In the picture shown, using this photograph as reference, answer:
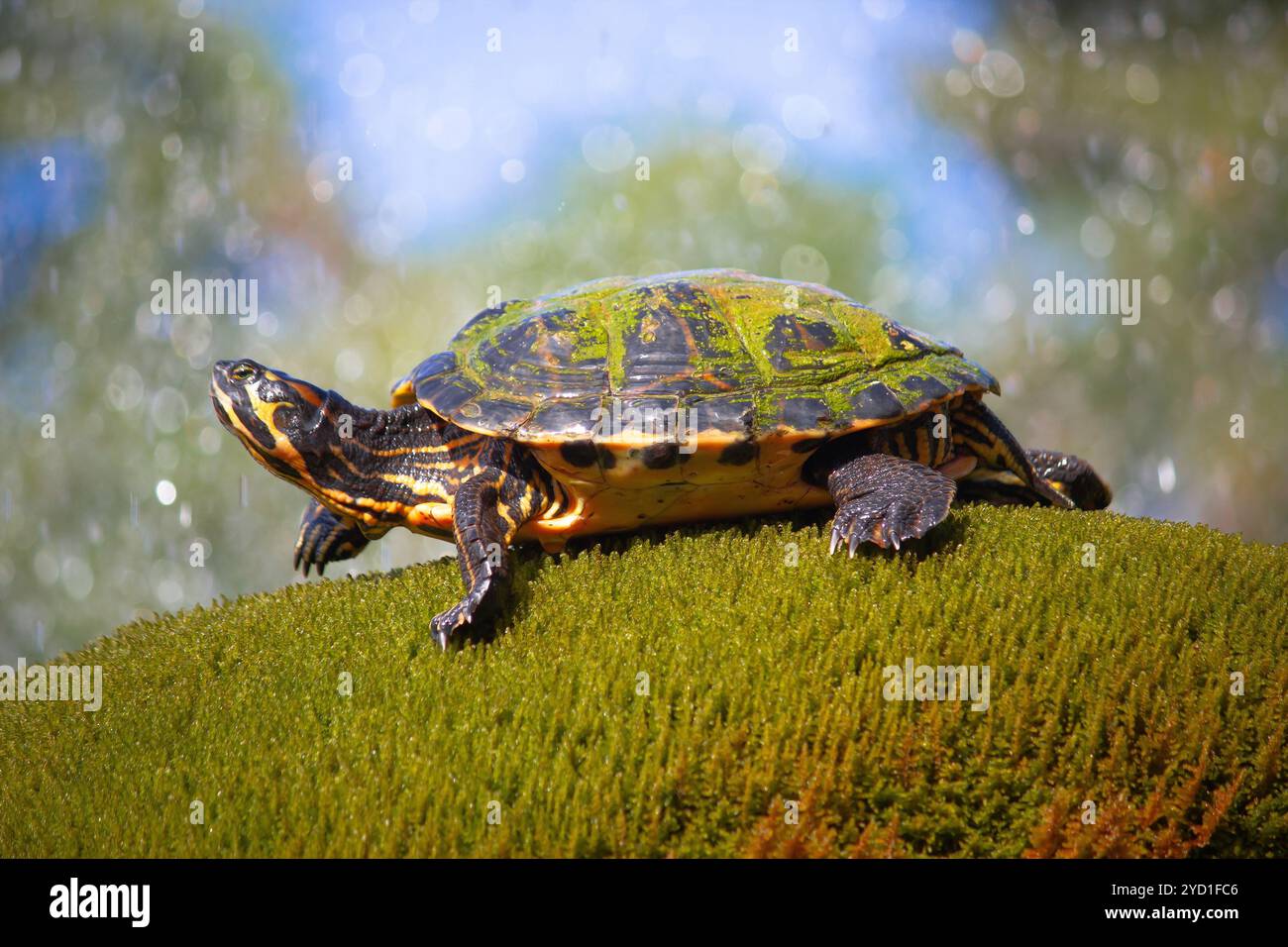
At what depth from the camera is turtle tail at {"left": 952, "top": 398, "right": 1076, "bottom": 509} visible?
620 centimetres

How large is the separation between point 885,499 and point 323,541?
449 centimetres

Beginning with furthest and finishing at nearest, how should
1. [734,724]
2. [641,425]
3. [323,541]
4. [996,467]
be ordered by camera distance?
[323,541], [996,467], [641,425], [734,724]

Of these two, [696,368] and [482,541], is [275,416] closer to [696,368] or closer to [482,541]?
[482,541]

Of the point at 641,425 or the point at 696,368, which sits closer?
the point at 641,425

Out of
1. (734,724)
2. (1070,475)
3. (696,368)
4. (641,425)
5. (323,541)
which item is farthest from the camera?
(323,541)

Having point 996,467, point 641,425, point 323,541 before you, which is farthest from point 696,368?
point 323,541

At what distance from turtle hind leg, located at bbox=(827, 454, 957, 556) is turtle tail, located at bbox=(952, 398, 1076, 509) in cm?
107

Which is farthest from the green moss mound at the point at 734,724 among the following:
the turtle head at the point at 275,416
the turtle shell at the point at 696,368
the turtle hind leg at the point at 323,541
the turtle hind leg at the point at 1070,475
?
the turtle hind leg at the point at 323,541

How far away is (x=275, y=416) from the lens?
5.59 m

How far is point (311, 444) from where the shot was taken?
562cm

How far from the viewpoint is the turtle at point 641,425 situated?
5.17 m

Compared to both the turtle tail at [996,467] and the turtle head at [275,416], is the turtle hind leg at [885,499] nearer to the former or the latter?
the turtle tail at [996,467]

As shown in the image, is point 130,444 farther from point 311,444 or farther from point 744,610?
point 744,610
